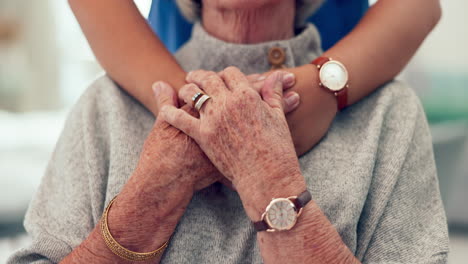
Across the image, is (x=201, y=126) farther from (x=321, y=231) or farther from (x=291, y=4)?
(x=291, y=4)

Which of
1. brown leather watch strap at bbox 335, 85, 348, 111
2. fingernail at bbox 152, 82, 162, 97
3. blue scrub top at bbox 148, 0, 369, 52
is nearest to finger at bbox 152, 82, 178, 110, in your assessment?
fingernail at bbox 152, 82, 162, 97

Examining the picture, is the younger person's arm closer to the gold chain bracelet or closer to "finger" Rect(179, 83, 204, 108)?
"finger" Rect(179, 83, 204, 108)

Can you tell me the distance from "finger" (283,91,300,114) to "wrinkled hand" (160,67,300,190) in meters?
0.08

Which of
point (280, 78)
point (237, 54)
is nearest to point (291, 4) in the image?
point (237, 54)

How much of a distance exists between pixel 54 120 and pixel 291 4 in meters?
2.37

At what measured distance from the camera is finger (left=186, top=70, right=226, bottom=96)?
0.95m

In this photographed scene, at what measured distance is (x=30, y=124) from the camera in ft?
9.88

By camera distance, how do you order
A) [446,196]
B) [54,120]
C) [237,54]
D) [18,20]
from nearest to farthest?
1. [237,54]
2. [446,196]
3. [54,120]
4. [18,20]

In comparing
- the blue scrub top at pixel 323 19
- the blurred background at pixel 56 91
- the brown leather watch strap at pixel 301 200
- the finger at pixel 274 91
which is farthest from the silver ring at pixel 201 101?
the blurred background at pixel 56 91

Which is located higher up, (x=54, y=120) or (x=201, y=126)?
(x=201, y=126)

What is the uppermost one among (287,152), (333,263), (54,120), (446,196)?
(287,152)

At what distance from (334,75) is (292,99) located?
11 cm

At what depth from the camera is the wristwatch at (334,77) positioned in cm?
108

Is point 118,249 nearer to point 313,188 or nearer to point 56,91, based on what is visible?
point 313,188
